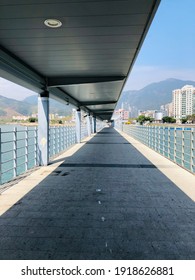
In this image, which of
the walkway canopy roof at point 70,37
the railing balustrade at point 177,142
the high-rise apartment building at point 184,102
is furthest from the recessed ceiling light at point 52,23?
the high-rise apartment building at point 184,102

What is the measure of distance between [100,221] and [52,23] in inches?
120

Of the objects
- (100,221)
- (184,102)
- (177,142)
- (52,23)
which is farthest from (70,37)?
(184,102)

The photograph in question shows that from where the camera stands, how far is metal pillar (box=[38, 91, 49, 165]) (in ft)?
28.9

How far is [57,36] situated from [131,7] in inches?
64.4

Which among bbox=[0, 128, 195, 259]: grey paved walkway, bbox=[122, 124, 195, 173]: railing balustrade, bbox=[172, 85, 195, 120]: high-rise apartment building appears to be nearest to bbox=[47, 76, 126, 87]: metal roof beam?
bbox=[122, 124, 195, 173]: railing balustrade

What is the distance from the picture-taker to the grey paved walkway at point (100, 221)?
111 inches

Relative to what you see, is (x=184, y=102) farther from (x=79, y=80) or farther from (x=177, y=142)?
(x=79, y=80)

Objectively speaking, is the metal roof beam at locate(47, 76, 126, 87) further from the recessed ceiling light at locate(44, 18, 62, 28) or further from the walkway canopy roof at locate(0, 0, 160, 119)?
the recessed ceiling light at locate(44, 18, 62, 28)

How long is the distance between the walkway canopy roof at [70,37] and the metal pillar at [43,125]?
624mm

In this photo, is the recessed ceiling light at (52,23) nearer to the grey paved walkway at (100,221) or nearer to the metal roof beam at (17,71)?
the metal roof beam at (17,71)

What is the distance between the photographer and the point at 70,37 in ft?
16.2

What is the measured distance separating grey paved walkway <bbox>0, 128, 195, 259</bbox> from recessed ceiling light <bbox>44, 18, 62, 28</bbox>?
9.35 ft
